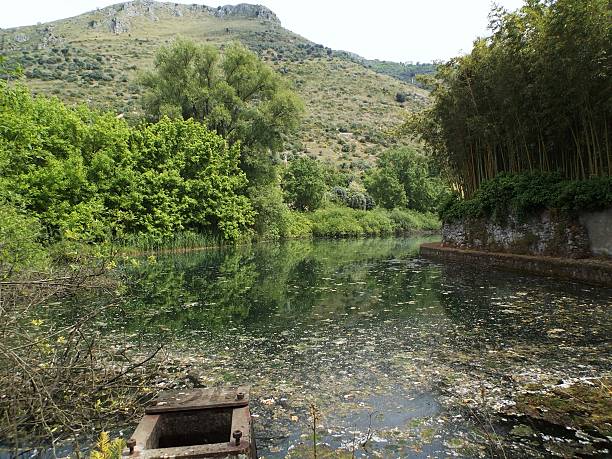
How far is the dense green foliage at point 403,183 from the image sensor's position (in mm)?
57594

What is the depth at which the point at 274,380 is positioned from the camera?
18.5 ft

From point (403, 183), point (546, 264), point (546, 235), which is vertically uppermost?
point (403, 183)

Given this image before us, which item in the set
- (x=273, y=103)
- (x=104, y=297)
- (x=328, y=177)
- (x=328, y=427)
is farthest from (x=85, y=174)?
(x=328, y=177)

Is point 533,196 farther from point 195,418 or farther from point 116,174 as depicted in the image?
point 116,174

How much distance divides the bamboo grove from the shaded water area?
208 inches

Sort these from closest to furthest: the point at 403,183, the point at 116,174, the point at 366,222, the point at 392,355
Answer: the point at 392,355
the point at 116,174
the point at 366,222
the point at 403,183

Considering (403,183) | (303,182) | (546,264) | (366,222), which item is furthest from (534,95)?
(403,183)

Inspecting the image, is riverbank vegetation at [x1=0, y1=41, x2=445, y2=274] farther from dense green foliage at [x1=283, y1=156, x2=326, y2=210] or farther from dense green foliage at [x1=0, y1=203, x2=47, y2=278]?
dense green foliage at [x1=283, y1=156, x2=326, y2=210]

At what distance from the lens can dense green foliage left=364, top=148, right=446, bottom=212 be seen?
5759 cm

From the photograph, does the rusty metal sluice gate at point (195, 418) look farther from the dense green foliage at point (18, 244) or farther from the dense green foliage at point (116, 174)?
the dense green foliage at point (116, 174)

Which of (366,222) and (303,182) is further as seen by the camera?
(366,222)

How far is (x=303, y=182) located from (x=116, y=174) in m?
26.0

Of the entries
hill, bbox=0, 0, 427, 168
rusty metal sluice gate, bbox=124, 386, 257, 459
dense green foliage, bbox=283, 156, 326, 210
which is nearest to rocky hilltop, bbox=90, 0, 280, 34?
hill, bbox=0, 0, 427, 168

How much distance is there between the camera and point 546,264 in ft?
48.1
